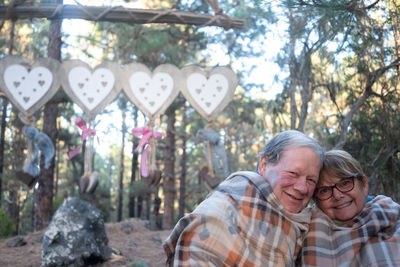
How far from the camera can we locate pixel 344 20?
3615 mm

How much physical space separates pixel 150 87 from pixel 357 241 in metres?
3.20

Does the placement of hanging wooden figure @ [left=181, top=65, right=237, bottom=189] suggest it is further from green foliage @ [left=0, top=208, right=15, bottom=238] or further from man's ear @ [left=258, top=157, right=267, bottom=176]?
green foliage @ [left=0, top=208, right=15, bottom=238]

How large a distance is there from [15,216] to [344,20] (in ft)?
65.2

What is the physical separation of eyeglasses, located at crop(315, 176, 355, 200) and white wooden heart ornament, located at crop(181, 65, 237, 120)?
2645mm

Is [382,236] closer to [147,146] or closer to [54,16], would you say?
[147,146]

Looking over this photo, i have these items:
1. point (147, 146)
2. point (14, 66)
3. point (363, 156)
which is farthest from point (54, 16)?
point (363, 156)

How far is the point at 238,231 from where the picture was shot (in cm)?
190

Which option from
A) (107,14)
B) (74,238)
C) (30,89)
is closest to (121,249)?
(74,238)

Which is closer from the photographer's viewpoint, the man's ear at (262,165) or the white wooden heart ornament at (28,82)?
the man's ear at (262,165)

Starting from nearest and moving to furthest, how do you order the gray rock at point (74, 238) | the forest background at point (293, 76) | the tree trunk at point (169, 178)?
the forest background at point (293, 76) → the gray rock at point (74, 238) → the tree trunk at point (169, 178)

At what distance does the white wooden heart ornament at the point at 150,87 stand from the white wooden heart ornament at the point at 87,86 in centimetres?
18

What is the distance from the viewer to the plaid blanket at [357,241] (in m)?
2.09

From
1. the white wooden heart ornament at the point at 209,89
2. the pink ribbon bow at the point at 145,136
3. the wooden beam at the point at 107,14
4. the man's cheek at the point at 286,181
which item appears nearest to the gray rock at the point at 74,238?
the pink ribbon bow at the point at 145,136

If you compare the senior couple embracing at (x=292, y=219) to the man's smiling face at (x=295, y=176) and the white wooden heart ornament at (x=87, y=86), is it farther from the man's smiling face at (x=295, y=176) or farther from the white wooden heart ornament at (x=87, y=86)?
the white wooden heart ornament at (x=87, y=86)
